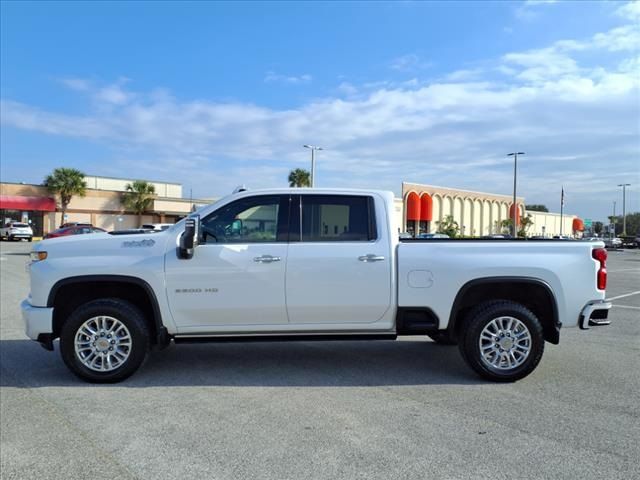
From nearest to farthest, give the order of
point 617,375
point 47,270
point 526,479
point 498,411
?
point 526,479
point 498,411
point 47,270
point 617,375

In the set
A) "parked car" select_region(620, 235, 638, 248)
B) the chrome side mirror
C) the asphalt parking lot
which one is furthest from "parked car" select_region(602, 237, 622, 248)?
the chrome side mirror

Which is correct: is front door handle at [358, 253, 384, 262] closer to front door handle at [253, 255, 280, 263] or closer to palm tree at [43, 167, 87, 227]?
front door handle at [253, 255, 280, 263]

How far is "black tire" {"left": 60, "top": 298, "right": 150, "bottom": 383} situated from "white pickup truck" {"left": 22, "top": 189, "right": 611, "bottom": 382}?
1 cm

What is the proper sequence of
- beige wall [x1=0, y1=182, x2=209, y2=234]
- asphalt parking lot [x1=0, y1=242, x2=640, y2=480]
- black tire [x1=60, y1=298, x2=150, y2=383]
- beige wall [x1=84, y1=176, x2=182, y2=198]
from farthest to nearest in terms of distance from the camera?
beige wall [x1=84, y1=176, x2=182, y2=198]
beige wall [x1=0, y1=182, x2=209, y2=234]
black tire [x1=60, y1=298, x2=150, y2=383]
asphalt parking lot [x1=0, y1=242, x2=640, y2=480]

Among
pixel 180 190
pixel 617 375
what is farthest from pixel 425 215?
pixel 617 375

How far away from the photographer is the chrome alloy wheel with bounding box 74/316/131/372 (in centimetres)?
516

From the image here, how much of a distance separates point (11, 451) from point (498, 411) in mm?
3772

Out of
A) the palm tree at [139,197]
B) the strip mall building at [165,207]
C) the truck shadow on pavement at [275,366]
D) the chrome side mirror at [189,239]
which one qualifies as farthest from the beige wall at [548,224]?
the chrome side mirror at [189,239]

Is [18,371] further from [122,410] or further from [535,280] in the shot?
[535,280]

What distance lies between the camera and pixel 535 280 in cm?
526

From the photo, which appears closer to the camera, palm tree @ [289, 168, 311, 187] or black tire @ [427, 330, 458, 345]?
black tire @ [427, 330, 458, 345]

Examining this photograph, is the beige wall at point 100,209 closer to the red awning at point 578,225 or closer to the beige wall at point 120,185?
the beige wall at point 120,185

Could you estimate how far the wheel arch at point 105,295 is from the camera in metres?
5.15

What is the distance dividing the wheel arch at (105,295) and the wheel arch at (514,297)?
2994 millimetres
